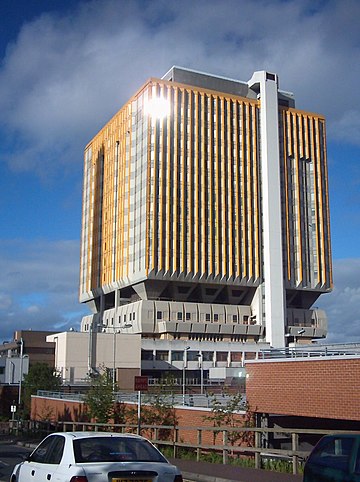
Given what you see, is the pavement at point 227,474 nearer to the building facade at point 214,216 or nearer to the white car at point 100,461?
the white car at point 100,461

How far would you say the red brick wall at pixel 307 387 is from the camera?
62.0 feet

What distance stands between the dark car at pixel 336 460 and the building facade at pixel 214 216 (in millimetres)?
82676

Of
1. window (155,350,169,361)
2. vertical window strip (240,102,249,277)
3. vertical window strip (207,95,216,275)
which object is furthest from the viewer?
vertical window strip (240,102,249,277)

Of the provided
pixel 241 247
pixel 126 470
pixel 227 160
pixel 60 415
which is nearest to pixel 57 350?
pixel 241 247

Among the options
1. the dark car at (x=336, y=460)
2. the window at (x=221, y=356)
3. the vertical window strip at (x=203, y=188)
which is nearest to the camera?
the dark car at (x=336, y=460)

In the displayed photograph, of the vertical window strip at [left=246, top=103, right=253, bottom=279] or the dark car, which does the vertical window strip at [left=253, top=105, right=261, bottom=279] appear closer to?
the vertical window strip at [left=246, top=103, right=253, bottom=279]

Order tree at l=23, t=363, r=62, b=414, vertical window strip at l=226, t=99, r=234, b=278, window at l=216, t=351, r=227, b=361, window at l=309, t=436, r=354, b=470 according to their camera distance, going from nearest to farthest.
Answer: window at l=309, t=436, r=354, b=470
tree at l=23, t=363, r=62, b=414
window at l=216, t=351, r=227, b=361
vertical window strip at l=226, t=99, r=234, b=278

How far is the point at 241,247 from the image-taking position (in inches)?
3927

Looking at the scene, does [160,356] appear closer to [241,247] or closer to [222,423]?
[241,247]

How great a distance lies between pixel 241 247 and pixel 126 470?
91.5m

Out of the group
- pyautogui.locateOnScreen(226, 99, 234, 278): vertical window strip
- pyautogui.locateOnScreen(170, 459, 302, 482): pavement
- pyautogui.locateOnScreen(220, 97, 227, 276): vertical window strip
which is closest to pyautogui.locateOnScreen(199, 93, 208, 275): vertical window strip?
pyautogui.locateOnScreen(220, 97, 227, 276): vertical window strip

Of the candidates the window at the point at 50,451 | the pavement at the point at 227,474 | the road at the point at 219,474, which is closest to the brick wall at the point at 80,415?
the road at the point at 219,474

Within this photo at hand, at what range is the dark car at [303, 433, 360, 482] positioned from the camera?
875 cm

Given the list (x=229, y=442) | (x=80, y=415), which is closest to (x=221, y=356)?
(x=80, y=415)
